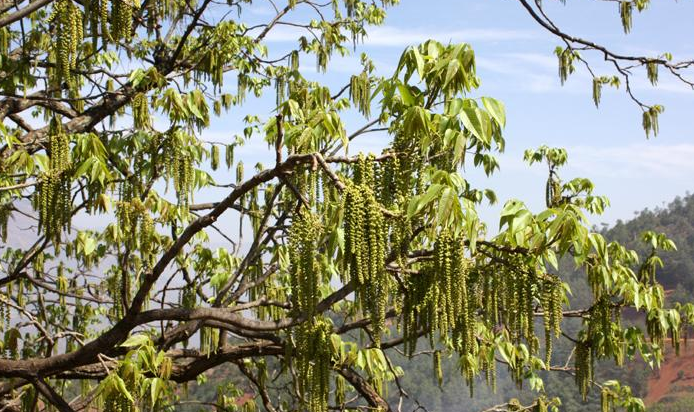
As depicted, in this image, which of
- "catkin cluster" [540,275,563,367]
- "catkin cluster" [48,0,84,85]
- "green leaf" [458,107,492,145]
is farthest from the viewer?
"catkin cluster" [48,0,84,85]

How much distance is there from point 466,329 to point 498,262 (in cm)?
39

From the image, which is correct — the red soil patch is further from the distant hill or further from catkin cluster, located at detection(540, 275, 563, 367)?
catkin cluster, located at detection(540, 275, 563, 367)

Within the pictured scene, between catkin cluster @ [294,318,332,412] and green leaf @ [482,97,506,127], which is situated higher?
green leaf @ [482,97,506,127]

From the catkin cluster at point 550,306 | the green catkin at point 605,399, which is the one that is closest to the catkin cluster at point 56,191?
the catkin cluster at point 550,306

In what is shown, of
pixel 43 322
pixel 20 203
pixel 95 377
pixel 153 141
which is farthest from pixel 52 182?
pixel 43 322

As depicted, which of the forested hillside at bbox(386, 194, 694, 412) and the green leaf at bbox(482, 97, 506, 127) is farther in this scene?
the forested hillside at bbox(386, 194, 694, 412)

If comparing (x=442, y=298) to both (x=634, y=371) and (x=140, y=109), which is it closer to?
(x=140, y=109)

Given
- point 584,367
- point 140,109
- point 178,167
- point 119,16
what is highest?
point 119,16

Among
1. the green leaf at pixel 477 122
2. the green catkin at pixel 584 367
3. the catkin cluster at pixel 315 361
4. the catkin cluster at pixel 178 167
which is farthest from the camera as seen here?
the green catkin at pixel 584 367

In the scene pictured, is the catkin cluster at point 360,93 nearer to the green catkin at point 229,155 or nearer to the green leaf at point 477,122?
the green catkin at point 229,155

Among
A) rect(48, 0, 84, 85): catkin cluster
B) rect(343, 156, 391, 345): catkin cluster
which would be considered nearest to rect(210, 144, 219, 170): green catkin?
rect(48, 0, 84, 85): catkin cluster

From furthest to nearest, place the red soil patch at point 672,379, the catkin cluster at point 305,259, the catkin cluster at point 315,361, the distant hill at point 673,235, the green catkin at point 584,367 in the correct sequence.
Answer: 1. the distant hill at point 673,235
2. the red soil patch at point 672,379
3. the green catkin at point 584,367
4. the catkin cluster at point 315,361
5. the catkin cluster at point 305,259

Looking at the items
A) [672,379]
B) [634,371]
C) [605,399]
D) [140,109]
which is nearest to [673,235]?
[672,379]

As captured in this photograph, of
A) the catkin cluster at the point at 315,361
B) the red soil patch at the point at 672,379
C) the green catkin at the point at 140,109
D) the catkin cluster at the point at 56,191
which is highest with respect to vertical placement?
the green catkin at the point at 140,109
